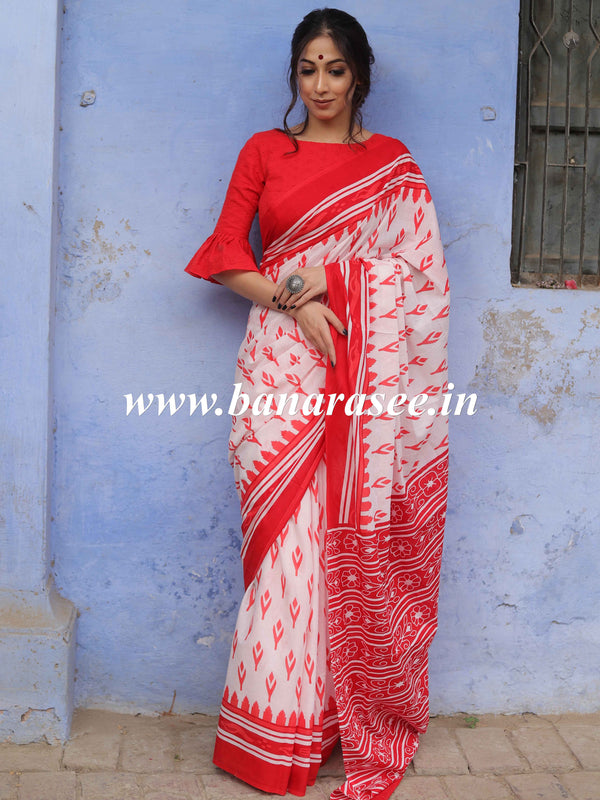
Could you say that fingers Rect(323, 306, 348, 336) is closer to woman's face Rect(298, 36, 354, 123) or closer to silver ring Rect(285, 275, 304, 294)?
silver ring Rect(285, 275, 304, 294)

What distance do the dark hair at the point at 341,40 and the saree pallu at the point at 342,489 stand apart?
10.0 inches

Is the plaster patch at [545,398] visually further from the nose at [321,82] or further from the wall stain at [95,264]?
the wall stain at [95,264]

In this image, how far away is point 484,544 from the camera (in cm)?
276

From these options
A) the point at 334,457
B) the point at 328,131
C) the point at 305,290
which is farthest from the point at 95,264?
the point at 334,457

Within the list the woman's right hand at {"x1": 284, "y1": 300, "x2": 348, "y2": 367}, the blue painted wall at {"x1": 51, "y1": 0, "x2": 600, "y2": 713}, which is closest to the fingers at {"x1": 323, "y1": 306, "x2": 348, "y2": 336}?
the woman's right hand at {"x1": 284, "y1": 300, "x2": 348, "y2": 367}

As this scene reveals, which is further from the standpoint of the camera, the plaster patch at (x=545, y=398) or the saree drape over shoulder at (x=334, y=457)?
the plaster patch at (x=545, y=398)

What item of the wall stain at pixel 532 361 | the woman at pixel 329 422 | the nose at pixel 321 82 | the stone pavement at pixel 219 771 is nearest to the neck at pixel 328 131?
the woman at pixel 329 422

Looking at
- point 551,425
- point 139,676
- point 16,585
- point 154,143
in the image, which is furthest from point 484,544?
point 154,143

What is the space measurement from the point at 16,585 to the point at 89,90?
4.95 feet

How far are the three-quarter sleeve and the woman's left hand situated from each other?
0.12 meters

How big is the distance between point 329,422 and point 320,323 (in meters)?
0.28

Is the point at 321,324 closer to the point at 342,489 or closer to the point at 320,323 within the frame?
the point at 320,323

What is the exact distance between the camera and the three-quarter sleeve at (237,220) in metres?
2.37

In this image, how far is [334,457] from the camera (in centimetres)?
233
